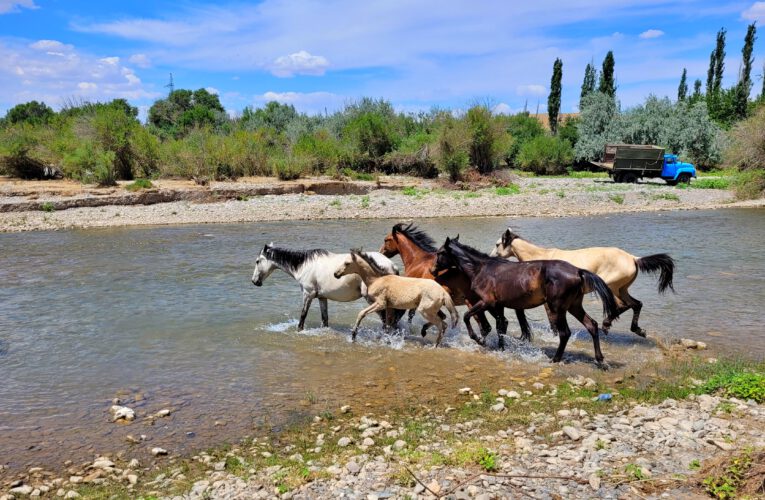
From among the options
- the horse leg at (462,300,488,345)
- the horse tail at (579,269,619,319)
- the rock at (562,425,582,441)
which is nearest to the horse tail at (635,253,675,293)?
the horse tail at (579,269,619,319)

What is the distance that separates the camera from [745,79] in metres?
54.7

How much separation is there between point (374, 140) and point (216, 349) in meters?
29.4

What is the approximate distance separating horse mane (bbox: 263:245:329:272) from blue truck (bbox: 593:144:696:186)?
1183 inches

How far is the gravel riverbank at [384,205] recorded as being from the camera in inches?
954

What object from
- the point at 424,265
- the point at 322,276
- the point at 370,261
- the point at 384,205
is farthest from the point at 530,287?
the point at 384,205

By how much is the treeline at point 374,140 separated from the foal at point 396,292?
76.1 feet

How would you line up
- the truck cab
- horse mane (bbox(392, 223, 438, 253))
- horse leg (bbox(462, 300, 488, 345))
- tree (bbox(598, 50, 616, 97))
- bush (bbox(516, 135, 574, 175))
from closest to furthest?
horse leg (bbox(462, 300, 488, 345)) → horse mane (bbox(392, 223, 438, 253)) → the truck cab → bush (bbox(516, 135, 574, 175)) → tree (bbox(598, 50, 616, 97))

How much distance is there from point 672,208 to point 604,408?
81.3 ft

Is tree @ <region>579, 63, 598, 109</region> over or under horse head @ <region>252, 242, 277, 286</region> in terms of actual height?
over

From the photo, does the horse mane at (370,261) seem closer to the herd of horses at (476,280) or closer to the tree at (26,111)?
the herd of horses at (476,280)

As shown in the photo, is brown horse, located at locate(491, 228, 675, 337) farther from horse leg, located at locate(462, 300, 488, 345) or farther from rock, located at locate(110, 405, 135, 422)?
rock, located at locate(110, 405, 135, 422)

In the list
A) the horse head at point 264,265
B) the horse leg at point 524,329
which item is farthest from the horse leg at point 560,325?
the horse head at point 264,265

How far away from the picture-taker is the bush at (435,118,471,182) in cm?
3391

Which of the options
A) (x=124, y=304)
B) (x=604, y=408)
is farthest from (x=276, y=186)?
(x=604, y=408)
